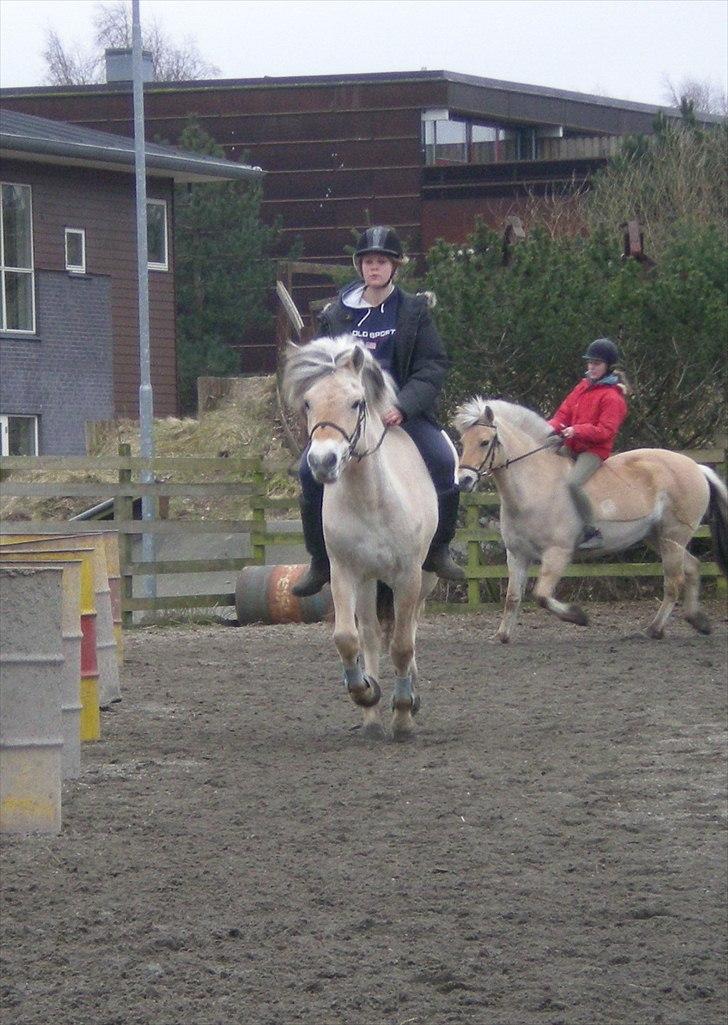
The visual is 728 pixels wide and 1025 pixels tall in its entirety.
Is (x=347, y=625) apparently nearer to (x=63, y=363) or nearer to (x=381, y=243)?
(x=381, y=243)

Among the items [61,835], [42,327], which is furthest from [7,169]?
[61,835]

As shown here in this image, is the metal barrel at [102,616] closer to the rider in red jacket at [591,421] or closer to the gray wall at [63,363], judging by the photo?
the rider in red jacket at [591,421]

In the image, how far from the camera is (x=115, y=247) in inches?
1227

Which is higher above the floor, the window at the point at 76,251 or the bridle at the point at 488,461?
the window at the point at 76,251

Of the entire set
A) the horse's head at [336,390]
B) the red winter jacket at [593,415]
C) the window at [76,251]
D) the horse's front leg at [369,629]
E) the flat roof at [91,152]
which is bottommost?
the horse's front leg at [369,629]

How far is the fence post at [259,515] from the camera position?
59.5 feet

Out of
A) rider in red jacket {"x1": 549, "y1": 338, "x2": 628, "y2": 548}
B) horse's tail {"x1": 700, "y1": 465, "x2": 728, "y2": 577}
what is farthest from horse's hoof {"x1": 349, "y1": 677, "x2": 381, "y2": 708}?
horse's tail {"x1": 700, "y1": 465, "x2": 728, "y2": 577}

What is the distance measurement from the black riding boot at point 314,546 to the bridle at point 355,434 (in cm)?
76

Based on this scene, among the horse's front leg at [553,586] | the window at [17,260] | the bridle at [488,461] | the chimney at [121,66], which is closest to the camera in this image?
the bridle at [488,461]

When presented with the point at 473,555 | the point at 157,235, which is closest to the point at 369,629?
the point at 473,555

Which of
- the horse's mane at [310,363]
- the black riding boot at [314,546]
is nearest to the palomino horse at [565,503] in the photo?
the black riding boot at [314,546]

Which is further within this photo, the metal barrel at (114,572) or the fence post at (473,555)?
the fence post at (473,555)

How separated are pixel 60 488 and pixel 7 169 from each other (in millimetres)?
13295

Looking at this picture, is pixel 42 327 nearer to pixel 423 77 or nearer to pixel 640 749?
pixel 423 77
